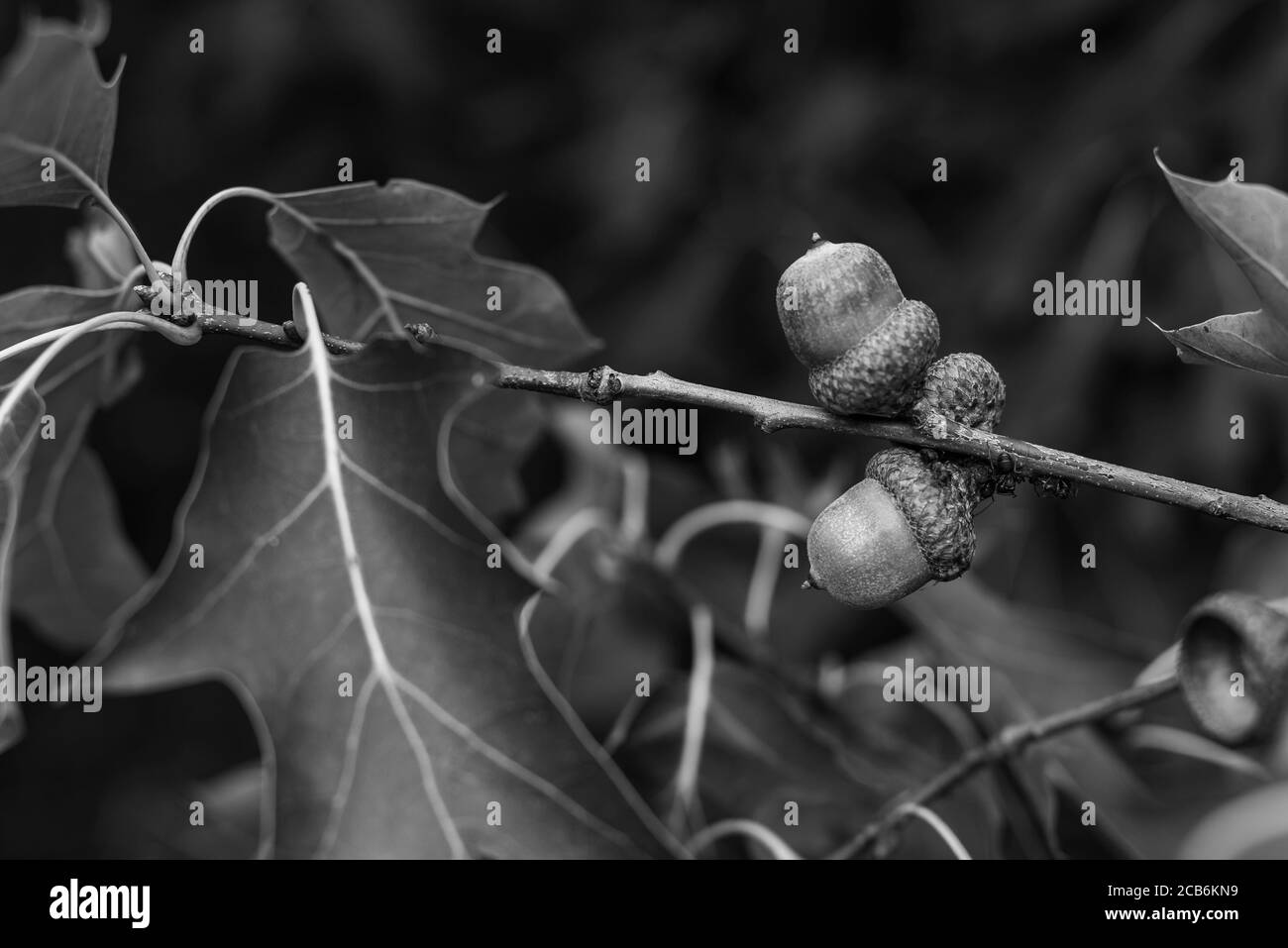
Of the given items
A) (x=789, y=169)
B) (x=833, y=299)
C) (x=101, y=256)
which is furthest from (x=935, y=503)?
(x=789, y=169)

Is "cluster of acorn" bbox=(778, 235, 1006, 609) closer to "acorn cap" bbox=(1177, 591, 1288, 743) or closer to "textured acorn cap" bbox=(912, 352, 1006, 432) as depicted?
"textured acorn cap" bbox=(912, 352, 1006, 432)

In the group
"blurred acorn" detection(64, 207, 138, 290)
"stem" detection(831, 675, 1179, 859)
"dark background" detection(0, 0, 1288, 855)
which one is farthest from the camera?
"dark background" detection(0, 0, 1288, 855)

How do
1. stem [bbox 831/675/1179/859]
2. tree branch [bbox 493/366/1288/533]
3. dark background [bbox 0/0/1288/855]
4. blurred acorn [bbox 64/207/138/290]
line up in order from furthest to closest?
1. dark background [bbox 0/0/1288/855]
2. blurred acorn [bbox 64/207/138/290]
3. stem [bbox 831/675/1179/859]
4. tree branch [bbox 493/366/1288/533]

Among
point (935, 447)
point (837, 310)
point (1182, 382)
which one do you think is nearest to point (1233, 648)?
point (935, 447)

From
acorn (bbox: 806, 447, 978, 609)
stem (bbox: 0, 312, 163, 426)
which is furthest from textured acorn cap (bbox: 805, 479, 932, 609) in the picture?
stem (bbox: 0, 312, 163, 426)

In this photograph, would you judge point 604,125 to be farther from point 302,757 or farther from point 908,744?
point 302,757

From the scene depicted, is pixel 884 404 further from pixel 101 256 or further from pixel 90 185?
pixel 101 256
